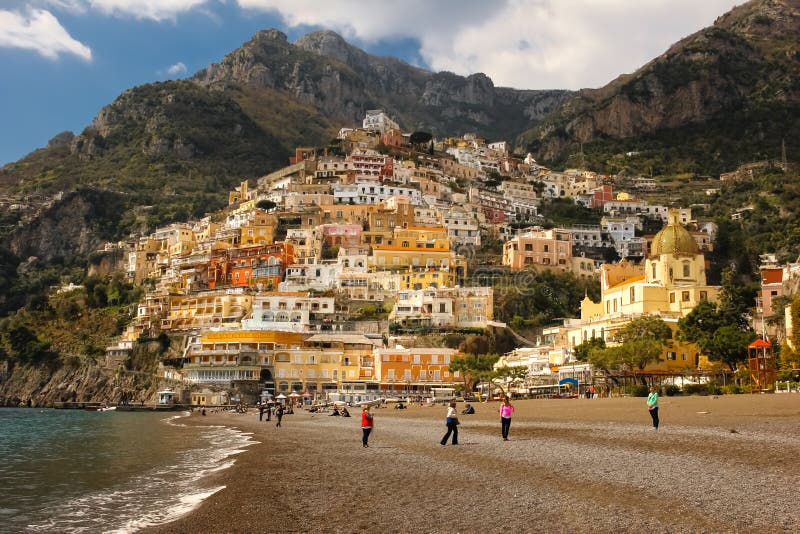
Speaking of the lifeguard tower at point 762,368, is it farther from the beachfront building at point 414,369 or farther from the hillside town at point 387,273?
the beachfront building at point 414,369

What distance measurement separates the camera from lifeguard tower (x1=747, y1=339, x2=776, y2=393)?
43312 mm

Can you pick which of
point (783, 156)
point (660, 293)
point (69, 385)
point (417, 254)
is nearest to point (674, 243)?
point (660, 293)

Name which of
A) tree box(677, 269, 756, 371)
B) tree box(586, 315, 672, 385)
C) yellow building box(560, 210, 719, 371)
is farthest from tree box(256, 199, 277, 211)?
tree box(677, 269, 756, 371)

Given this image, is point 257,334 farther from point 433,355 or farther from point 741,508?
point 741,508

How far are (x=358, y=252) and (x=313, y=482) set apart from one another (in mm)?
82522

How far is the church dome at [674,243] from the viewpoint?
69938 millimetres

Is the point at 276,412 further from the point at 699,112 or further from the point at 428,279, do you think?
the point at 699,112

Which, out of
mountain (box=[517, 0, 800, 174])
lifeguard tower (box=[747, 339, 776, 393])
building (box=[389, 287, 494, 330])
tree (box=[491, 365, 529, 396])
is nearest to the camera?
lifeguard tower (box=[747, 339, 776, 393])

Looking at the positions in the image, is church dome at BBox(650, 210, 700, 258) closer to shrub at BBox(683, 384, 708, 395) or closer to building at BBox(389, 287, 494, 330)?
building at BBox(389, 287, 494, 330)

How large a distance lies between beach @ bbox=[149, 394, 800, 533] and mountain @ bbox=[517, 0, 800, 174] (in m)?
145

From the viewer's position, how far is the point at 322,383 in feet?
266

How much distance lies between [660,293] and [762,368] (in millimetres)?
22783

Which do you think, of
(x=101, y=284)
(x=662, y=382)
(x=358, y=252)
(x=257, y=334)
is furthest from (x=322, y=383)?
(x=101, y=284)

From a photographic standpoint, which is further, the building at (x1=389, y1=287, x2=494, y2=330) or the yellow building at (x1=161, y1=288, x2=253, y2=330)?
the yellow building at (x1=161, y1=288, x2=253, y2=330)
